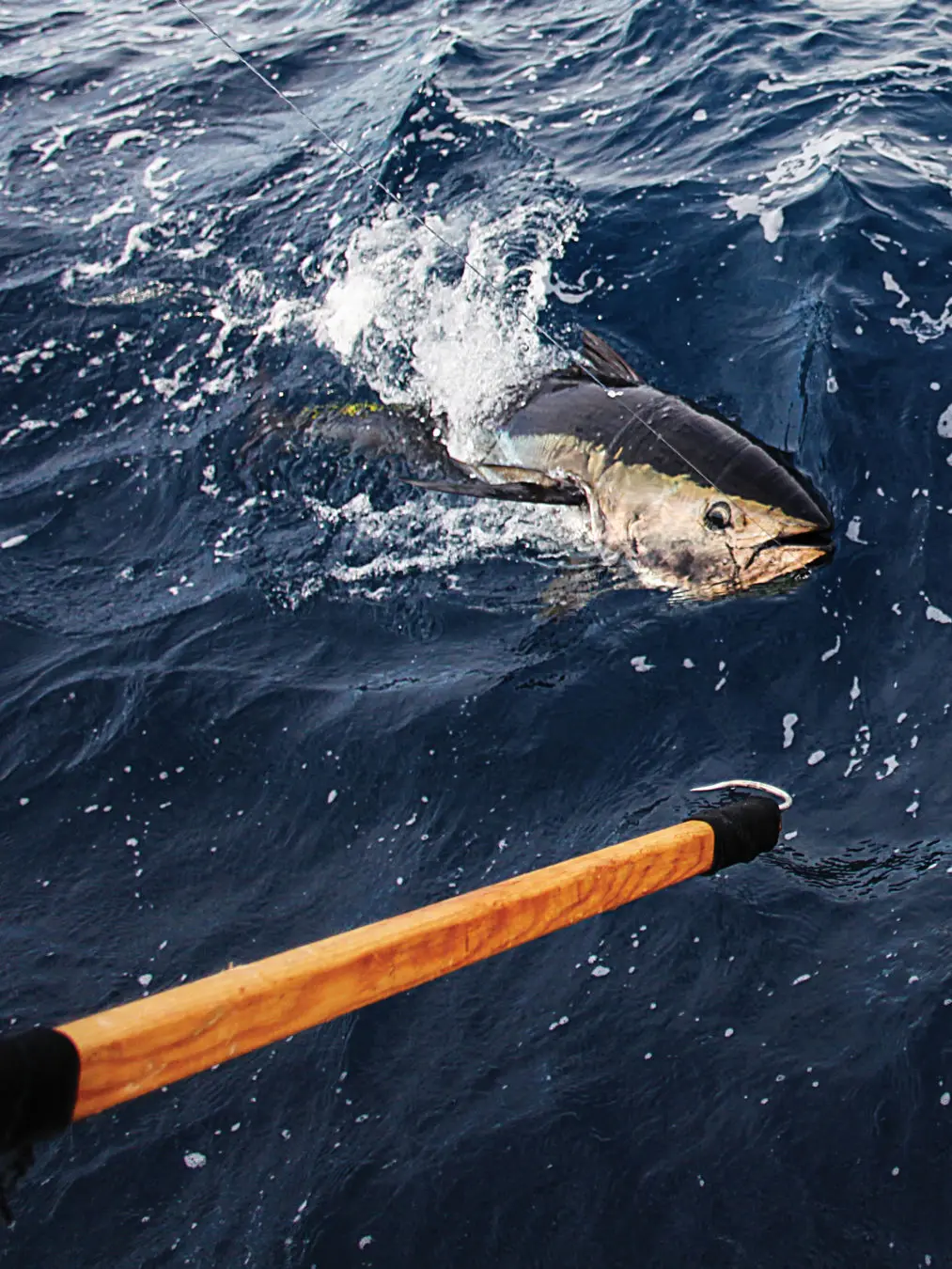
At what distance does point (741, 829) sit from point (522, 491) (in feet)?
9.40

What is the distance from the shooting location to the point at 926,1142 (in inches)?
124

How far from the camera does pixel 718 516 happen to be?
499cm

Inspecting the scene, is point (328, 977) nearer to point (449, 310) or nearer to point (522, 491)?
point (522, 491)

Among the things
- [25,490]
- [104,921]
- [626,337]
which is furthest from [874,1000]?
[25,490]

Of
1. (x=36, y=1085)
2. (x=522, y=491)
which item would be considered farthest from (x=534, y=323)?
(x=36, y=1085)

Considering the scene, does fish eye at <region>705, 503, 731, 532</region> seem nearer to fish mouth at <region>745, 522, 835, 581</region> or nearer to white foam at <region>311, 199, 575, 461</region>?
fish mouth at <region>745, 522, 835, 581</region>

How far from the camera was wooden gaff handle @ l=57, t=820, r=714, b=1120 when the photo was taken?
191cm

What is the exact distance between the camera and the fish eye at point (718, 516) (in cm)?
496

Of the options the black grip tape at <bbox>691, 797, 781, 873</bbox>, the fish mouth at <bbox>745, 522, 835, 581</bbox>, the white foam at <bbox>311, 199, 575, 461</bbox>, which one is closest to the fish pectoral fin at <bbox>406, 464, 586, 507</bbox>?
the white foam at <bbox>311, 199, 575, 461</bbox>

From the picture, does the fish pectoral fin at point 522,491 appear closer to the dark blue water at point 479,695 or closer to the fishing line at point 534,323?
the dark blue water at point 479,695

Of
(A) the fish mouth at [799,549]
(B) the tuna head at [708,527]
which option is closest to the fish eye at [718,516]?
(B) the tuna head at [708,527]

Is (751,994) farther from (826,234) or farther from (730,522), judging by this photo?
(826,234)

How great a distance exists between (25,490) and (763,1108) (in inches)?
204

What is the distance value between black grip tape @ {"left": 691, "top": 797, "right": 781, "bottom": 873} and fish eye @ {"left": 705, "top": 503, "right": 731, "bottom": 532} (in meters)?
2.16
